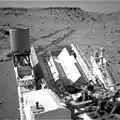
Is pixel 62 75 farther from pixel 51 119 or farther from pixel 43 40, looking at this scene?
pixel 43 40

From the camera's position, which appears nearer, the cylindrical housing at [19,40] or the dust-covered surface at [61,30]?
the cylindrical housing at [19,40]

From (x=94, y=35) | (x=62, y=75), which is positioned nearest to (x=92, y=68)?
(x=62, y=75)

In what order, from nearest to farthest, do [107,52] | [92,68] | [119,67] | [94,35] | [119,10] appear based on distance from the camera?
[92,68], [119,67], [107,52], [94,35], [119,10]

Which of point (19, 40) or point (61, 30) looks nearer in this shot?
point (19, 40)

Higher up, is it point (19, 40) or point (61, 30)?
point (61, 30)
